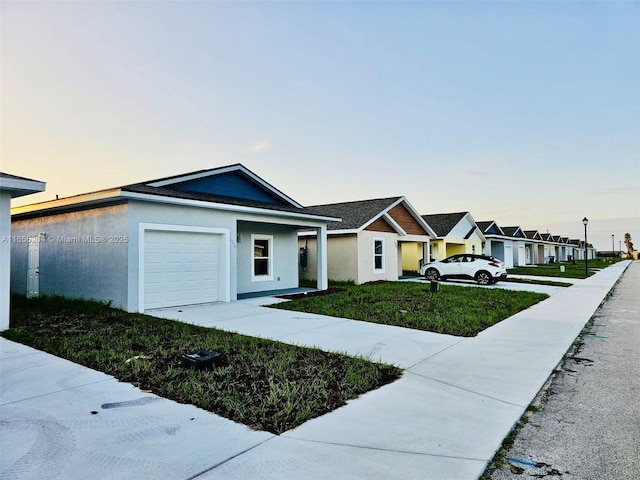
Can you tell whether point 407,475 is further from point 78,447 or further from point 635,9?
point 635,9

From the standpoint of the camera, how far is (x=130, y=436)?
3.44 meters

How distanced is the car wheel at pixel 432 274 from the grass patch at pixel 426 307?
6.67 metres

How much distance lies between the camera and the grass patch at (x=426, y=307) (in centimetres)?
902

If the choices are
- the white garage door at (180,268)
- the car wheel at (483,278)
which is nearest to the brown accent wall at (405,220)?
the car wheel at (483,278)

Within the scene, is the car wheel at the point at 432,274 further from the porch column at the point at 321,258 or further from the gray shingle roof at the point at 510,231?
the gray shingle roof at the point at 510,231

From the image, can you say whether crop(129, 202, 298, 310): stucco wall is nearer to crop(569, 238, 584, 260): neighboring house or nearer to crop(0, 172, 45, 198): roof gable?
crop(0, 172, 45, 198): roof gable

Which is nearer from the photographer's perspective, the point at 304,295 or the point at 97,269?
the point at 97,269

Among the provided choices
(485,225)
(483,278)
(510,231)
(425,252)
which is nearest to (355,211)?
(425,252)

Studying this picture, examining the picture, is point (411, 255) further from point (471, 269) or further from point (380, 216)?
point (380, 216)

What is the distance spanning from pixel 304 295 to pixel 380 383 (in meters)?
9.17

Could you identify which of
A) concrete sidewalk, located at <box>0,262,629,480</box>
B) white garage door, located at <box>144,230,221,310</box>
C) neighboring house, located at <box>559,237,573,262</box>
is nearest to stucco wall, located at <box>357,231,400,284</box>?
white garage door, located at <box>144,230,221,310</box>

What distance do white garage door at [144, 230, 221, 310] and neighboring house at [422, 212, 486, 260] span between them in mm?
18136

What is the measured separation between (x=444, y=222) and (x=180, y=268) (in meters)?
22.1

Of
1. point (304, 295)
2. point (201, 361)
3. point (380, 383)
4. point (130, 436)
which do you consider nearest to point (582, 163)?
point (304, 295)
